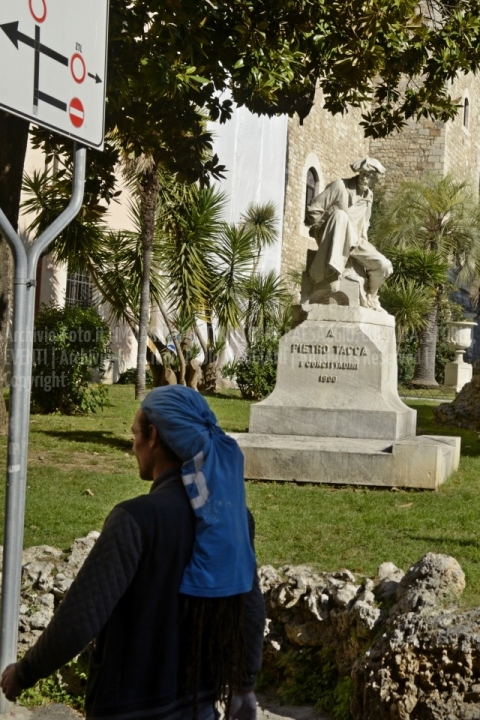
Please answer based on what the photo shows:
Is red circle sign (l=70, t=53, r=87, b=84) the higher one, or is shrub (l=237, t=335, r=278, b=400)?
red circle sign (l=70, t=53, r=87, b=84)

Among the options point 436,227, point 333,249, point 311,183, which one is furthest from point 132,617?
point 311,183

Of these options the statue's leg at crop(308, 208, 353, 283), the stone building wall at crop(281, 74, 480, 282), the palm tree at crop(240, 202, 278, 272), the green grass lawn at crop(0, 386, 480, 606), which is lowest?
the green grass lawn at crop(0, 386, 480, 606)

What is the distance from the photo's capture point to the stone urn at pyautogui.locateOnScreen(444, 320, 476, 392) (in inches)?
1054

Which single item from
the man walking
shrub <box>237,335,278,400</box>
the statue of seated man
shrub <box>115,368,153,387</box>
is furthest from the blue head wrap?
shrub <box>115,368,153,387</box>

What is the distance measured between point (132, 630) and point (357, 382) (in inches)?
296

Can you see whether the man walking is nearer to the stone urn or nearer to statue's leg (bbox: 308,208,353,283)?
statue's leg (bbox: 308,208,353,283)

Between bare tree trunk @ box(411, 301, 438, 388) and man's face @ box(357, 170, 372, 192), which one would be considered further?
bare tree trunk @ box(411, 301, 438, 388)

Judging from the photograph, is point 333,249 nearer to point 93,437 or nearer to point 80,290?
point 93,437

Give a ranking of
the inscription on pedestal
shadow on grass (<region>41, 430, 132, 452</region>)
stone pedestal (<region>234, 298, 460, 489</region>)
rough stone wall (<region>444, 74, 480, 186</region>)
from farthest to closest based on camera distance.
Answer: rough stone wall (<region>444, 74, 480, 186</region>) → shadow on grass (<region>41, 430, 132, 452</region>) → the inscription on pedestal → stone pedestal (<region>234, 298, 460, 489</region>)

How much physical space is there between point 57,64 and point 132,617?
4.99 ft

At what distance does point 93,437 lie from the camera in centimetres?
1144

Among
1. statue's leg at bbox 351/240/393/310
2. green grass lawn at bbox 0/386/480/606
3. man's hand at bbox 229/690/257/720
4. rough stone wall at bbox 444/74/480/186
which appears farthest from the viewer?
rough stone wall at bbox 444/74/480/186

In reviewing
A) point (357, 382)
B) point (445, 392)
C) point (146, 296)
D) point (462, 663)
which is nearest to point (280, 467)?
point (357, 382)

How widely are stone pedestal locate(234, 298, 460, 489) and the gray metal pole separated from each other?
602 cm
